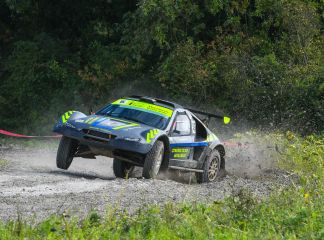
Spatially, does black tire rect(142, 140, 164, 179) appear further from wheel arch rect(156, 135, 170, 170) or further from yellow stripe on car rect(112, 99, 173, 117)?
yellow stripe on car rect(112, 99, 173, 117)

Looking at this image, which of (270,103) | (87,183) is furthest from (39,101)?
(87,183)

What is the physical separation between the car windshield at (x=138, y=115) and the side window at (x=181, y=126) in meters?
0.26

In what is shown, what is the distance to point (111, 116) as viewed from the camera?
1561 centimetres

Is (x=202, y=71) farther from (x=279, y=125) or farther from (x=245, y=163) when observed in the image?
(x=245, y=163)

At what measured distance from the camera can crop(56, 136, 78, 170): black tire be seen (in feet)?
49.2

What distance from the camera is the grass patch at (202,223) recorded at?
916 cm

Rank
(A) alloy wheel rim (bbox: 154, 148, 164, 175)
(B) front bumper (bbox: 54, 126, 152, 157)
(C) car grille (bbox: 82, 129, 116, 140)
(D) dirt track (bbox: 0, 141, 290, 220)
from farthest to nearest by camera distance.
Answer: (A) alloy wheel rim (bbox: 154, 148, 164, 175) → (C) car grille (bbox: 82, 129, 116, 140) → (B) front bumper (bbox: 54, 126, 152, 157) → (D) dirt track (bbox: 0, 141, 290, 220)

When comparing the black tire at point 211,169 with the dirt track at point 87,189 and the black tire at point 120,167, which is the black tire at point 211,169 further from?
the black tire at point 120,167

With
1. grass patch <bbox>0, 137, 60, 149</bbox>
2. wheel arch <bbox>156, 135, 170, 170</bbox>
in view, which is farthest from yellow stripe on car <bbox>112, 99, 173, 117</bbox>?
grass patch <bbox>0, 137, 60, 149</bbox>

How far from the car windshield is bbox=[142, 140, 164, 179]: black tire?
0.77 m

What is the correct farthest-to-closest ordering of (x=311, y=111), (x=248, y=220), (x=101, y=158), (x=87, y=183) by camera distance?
1. (x=311, y=111)
2. (x=101, y=158)
3. (x=87, y=183)
4. (x=248, y=220)

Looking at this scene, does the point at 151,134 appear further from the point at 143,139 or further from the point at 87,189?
the point at 87,189

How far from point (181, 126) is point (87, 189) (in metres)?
3.67

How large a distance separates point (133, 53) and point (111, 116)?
11.5 metres
